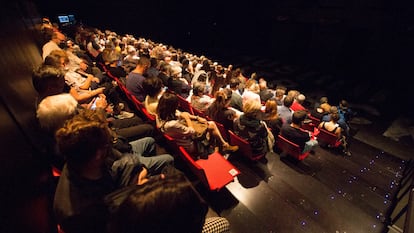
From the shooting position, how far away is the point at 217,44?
13875mm

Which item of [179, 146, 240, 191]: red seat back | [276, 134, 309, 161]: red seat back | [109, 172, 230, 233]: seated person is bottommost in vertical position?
[276, 134, 309, 161]: red seat back

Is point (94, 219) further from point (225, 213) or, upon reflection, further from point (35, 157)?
point (225, 213)

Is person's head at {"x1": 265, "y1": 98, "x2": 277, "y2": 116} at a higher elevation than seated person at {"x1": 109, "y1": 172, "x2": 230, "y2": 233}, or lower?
lower

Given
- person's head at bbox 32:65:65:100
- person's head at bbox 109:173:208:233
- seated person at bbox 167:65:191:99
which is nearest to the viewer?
person's head at bbox 109:173:208:233

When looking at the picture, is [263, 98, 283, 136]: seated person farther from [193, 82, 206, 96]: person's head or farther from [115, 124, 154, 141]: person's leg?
[115, 124, 154, 141]: person's leg

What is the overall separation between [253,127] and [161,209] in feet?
6.63

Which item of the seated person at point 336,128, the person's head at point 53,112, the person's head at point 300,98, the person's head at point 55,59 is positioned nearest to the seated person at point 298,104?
the person's head at point 300,98

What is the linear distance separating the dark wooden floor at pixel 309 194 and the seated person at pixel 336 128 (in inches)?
10.2

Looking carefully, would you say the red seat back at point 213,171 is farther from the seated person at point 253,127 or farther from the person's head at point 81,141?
the person's head at point 81,141

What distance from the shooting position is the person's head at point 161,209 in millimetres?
802

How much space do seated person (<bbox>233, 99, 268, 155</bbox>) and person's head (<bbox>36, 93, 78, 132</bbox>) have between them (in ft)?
6.52

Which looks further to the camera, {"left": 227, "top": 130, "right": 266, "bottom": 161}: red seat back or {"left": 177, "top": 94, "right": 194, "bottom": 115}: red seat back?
{"left": 177, "top": 94, "right": 194, "bottom": 115}: red seat back

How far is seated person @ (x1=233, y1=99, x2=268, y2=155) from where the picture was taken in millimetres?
2561

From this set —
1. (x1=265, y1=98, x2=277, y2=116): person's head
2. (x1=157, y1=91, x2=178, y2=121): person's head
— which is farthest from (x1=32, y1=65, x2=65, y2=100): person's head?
(x1=265, y1=98, x2=277, y2=116): person's head
